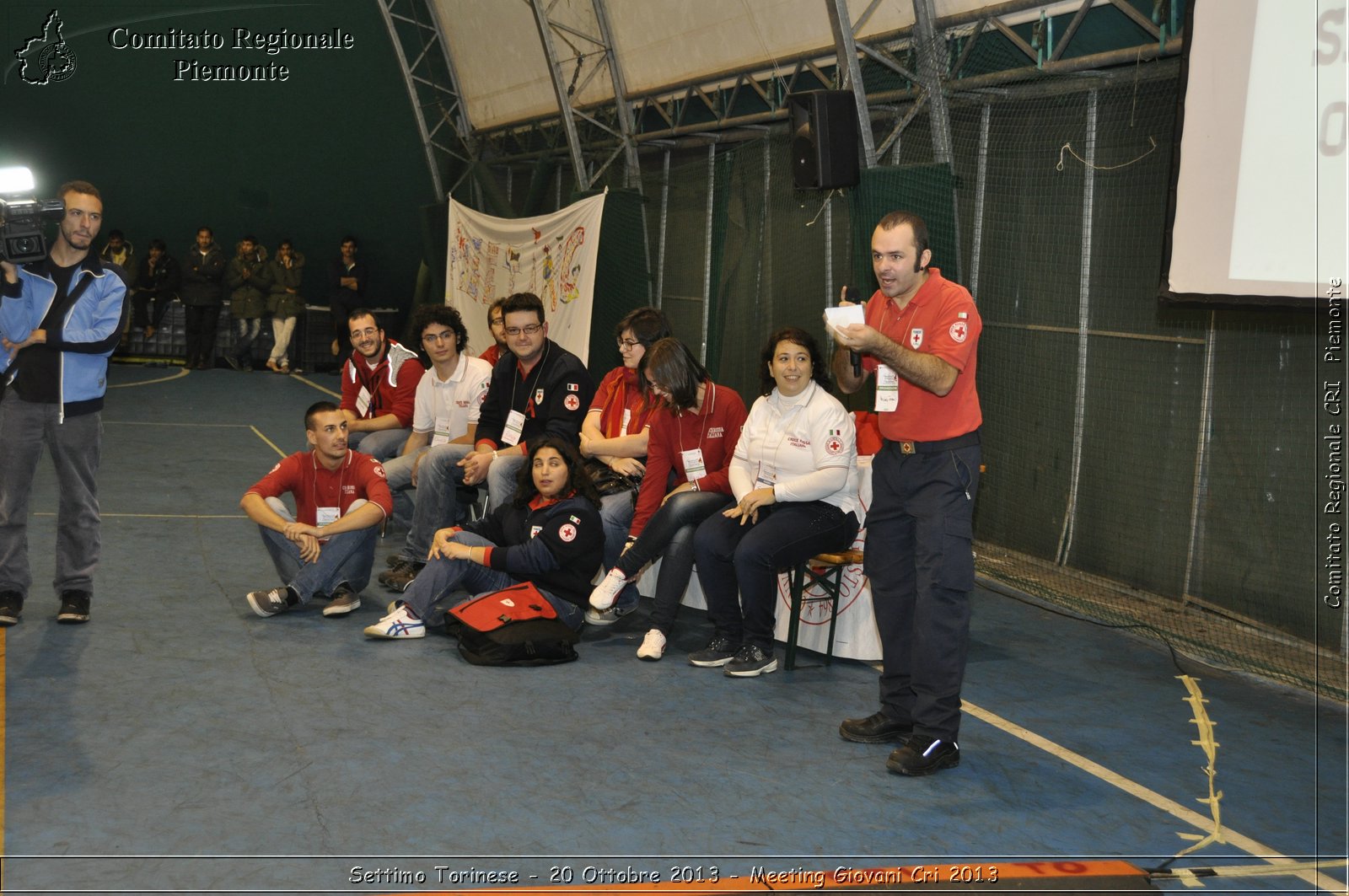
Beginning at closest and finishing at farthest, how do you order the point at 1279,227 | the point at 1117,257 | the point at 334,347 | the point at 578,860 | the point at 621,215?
1. the point at 578,860
2. the point at 1279,227
3. the point at 1117,257
4. the point at 621,215
5. the point at 334,347

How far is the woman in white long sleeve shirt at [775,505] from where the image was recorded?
15.4 ft

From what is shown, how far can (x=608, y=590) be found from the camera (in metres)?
5.00

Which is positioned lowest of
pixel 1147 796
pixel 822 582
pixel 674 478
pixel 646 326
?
pixel 1147 796

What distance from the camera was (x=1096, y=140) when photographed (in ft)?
20.7

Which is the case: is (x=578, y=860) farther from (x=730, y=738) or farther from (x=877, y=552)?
(x=877, y=552)

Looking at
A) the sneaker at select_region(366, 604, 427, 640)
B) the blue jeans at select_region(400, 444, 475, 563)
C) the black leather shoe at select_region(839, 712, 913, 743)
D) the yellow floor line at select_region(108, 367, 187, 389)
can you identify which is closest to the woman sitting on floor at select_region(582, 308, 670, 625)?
the blue jeans at select_region(400, 444, 475, 563)

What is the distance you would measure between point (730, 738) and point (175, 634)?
238 cm

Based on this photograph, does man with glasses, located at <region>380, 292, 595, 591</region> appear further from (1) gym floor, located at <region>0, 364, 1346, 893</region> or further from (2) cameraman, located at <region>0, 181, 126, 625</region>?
(2) cameraman, located at <region>0, 181, 126, 625</region>

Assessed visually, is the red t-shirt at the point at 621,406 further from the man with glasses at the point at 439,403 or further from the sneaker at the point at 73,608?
the sneaker at the point at 73,608

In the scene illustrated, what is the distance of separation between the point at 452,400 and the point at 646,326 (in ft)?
4.27

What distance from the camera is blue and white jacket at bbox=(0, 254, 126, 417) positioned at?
4.71 meters

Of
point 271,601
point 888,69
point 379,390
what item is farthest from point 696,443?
point 888,69

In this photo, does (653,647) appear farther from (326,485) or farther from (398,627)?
(326,485)

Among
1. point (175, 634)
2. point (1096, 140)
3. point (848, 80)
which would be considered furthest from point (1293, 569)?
point (175, 634)
